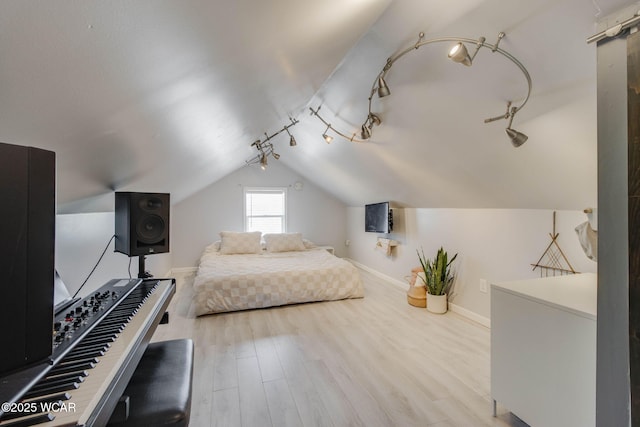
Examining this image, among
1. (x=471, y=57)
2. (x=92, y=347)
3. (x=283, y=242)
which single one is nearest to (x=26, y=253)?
(x=92, y=347)

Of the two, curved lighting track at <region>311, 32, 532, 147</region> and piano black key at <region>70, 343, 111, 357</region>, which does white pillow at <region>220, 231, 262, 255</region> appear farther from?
piano black key at <region>70, 343, 111, 357</region>

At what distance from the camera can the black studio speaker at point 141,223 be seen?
1.83m

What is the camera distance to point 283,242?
5.44 meters

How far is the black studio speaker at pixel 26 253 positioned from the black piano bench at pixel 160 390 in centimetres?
32

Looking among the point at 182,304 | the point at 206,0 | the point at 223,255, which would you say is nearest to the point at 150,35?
the point at 206,0

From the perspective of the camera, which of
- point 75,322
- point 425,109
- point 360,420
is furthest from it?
point 425,109

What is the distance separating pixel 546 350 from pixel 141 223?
2402 millimetres

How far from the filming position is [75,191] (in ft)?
5.02

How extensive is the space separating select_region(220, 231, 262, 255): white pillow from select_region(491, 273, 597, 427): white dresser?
4132 mm

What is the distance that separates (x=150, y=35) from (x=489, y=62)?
1.59 meters

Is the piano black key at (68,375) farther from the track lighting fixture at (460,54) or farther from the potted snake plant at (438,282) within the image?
the potted snake plant at (438,282)

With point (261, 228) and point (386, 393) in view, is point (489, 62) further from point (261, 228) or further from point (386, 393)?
point (261, 228)

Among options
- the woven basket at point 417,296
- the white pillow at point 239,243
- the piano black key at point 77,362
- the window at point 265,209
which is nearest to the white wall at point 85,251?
the piano black key at point 77,362

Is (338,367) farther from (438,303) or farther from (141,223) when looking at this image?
(141,223)
